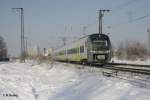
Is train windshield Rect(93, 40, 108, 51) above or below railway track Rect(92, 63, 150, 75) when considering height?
above

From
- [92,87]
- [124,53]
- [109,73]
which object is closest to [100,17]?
[109,73]

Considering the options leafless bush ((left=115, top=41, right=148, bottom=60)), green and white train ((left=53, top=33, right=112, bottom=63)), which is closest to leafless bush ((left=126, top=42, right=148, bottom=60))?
leafless bush ((left=115, top=41, right=148, bottom=60))

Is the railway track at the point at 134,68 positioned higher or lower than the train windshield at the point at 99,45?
lower

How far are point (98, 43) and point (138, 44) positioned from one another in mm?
68750

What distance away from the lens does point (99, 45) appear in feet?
98.4

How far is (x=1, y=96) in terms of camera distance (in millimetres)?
10570

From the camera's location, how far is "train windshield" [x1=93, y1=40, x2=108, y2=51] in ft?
97.5

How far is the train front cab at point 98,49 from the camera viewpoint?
96.3ft

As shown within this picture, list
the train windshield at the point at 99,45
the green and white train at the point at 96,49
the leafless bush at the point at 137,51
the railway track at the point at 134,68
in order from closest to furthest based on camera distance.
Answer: the railway track at the point at 134,68 → the green and white train at the point at 96,49 → the train windshield at the point at 99,45 → the leafless bush at the point at 137,51

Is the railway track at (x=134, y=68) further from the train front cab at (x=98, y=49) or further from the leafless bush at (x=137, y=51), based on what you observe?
the leafless bush at (x=137, y=51)

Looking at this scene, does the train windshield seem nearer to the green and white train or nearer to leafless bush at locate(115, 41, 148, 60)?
the green and white train

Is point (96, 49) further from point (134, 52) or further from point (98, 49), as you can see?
point (134, 52)

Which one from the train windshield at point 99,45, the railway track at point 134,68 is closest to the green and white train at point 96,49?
the train windshield at point 99,45

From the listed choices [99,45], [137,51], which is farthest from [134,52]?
[99,45]
